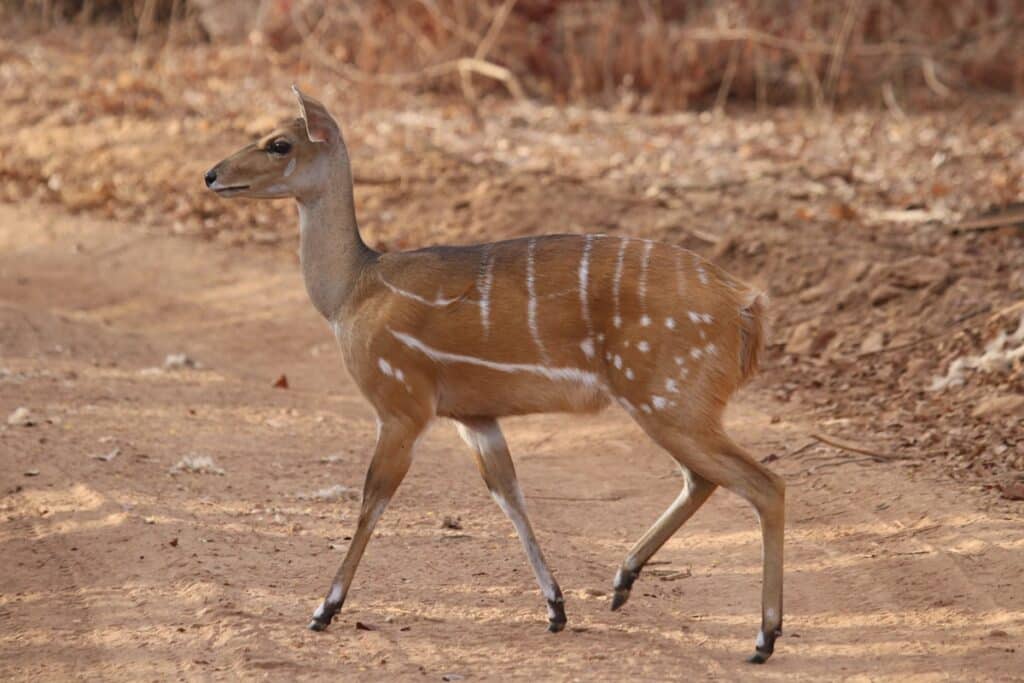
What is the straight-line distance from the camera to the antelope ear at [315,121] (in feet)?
19.2

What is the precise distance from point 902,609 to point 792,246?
5104mm

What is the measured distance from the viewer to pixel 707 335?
531cm

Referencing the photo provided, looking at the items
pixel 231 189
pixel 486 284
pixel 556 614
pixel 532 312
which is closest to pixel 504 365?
pixel 532 312

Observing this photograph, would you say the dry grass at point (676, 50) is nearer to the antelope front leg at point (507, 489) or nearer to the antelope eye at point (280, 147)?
the antelope eye at point (280, 147)

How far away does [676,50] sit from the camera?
1531 cm

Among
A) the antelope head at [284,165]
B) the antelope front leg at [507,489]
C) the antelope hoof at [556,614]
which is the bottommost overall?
the antelope hoof at [556,614]

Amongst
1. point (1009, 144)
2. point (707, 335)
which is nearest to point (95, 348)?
point (707, 335)

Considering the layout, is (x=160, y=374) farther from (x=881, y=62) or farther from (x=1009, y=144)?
(x=881, y=62)

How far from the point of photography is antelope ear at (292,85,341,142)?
5.84 m

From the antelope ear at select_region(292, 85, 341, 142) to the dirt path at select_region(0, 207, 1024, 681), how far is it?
1.81 meters

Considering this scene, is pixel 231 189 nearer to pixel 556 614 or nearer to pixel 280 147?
pixel 280 147

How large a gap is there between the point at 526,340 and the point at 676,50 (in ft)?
34.3

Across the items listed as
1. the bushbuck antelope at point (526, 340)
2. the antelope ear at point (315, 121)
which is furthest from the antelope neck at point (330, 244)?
the antelope ear at point (315, 121)

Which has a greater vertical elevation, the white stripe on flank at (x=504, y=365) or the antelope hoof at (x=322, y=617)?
the white stripe on flank at (x=504, y=365)
